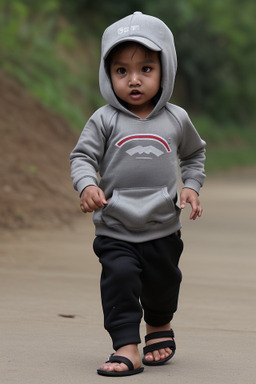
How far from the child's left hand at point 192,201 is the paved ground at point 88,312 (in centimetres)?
71

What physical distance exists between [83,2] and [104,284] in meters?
29.4

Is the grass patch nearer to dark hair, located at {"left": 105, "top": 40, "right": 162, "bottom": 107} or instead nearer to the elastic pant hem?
dark hair, located at {"left": 105, "top": 40, "right": 162, "bottom": 107}

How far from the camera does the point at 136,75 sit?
169 inches

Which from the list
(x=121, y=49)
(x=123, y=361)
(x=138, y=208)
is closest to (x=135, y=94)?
(x=121, y=49)

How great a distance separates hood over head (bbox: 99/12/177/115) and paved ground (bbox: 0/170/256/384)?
1232mm

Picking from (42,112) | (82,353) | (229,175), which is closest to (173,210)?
(82,353)

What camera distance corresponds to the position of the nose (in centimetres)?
428

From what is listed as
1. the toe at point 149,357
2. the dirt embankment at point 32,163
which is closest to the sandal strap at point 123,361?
the toe at point 149,357

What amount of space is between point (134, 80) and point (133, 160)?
1.26ft

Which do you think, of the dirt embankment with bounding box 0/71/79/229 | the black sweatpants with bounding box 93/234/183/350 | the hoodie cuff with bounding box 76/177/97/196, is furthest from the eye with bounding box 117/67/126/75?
the dirt embankment with bounding box 0/71/79/229

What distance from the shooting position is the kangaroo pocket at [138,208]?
4.17m

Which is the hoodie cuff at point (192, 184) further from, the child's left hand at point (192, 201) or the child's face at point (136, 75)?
the child's face at point (136, 75)

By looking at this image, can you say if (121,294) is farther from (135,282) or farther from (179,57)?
(179,57)

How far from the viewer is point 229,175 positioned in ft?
81.3
